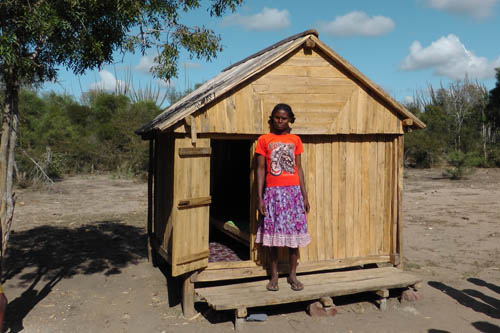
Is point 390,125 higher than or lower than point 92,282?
higher

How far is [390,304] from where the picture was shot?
611 cm

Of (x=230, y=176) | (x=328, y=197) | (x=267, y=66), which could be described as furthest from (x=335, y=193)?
(x=230, y=176)

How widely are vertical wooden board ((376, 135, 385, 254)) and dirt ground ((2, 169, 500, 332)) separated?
0.91 metres

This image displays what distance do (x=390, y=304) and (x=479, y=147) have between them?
26.6 m

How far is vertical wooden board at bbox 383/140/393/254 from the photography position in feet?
21.9

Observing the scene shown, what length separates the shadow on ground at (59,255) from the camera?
251 inches

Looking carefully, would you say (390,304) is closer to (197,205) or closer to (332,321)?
(332,321)

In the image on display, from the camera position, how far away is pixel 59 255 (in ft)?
27.4

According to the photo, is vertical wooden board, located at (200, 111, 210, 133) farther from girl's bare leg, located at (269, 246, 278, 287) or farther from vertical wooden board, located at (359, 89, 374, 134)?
vertical wooden board, located at (359, 89, 374, 134)

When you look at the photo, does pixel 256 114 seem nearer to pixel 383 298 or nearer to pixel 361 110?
pixel 361 110

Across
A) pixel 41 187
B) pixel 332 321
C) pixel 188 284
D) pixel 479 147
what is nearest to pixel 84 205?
pixel 41 187

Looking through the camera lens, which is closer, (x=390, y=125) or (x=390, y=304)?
(x=390, y=304)

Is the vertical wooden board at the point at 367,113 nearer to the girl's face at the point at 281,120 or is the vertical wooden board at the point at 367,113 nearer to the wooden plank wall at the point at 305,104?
the wooden plank wall at the point at 305,104

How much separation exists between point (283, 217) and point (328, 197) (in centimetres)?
A: 107
